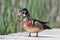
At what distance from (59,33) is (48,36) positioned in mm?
350

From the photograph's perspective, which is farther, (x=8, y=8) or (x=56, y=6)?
(x=56, y=6)

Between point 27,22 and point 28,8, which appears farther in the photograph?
point 28,8

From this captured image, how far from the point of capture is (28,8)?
18.4 ft

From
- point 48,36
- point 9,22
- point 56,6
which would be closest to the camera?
point 48,36

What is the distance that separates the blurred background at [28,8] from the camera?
17.4ft

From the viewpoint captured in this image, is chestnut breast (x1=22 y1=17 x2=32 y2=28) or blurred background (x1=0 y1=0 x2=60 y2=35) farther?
blurred background (x1=0 y1=0 x2=60 y2=35)

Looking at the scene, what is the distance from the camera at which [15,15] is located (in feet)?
18.1

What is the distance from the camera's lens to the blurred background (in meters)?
5.30

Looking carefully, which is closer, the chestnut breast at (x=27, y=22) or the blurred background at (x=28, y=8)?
the chestnut breast at (x=27, y=22)

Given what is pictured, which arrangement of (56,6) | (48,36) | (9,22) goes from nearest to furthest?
(48,36)
(9,22)
(56,6)

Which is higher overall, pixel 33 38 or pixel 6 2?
pixel 6 2

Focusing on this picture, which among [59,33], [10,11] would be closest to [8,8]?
[10,11]

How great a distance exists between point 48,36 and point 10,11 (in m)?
1.09

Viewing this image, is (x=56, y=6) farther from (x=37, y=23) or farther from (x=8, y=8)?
(x=37, y=23)
